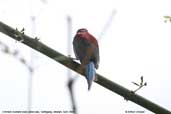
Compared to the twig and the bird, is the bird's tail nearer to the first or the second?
the bird

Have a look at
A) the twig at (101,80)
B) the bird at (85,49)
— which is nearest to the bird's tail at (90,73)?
the bird at (85,49)

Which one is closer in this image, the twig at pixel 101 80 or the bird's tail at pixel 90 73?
the twig at pixel 101 80

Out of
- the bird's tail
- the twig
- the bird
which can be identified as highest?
the bird

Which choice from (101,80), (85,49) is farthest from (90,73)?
(85,49)

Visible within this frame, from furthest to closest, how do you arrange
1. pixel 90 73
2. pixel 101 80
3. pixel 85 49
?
pixel 85 49, pixel 90 73, pixel 101 80

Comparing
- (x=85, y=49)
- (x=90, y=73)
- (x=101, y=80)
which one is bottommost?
(x=101, y=80)

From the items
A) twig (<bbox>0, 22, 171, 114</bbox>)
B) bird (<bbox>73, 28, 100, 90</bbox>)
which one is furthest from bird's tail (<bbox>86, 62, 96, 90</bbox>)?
twig (<bbox>0, 22, 171, 114</bbox>)

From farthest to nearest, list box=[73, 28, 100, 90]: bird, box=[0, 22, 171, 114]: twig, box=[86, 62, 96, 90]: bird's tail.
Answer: box=[73, 28, 100, 90]: bird
box=[86, 62, 96, 90]: bird's tail
box=[0, 22, 171, 114]: twig

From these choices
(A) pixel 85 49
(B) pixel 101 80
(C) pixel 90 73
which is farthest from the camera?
(A) pixel 85 49

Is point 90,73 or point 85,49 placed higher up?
point 85,49

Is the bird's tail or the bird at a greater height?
the bird

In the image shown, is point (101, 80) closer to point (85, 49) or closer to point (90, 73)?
point (90, 73)

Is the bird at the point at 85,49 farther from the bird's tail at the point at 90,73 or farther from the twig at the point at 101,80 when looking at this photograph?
the twig at the point at 101,80

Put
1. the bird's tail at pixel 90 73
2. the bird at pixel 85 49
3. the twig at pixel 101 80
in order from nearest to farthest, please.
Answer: the twig at pixel 101 80 → the bird's tail at pixel 90 73 → the bird at pixel 85 49
